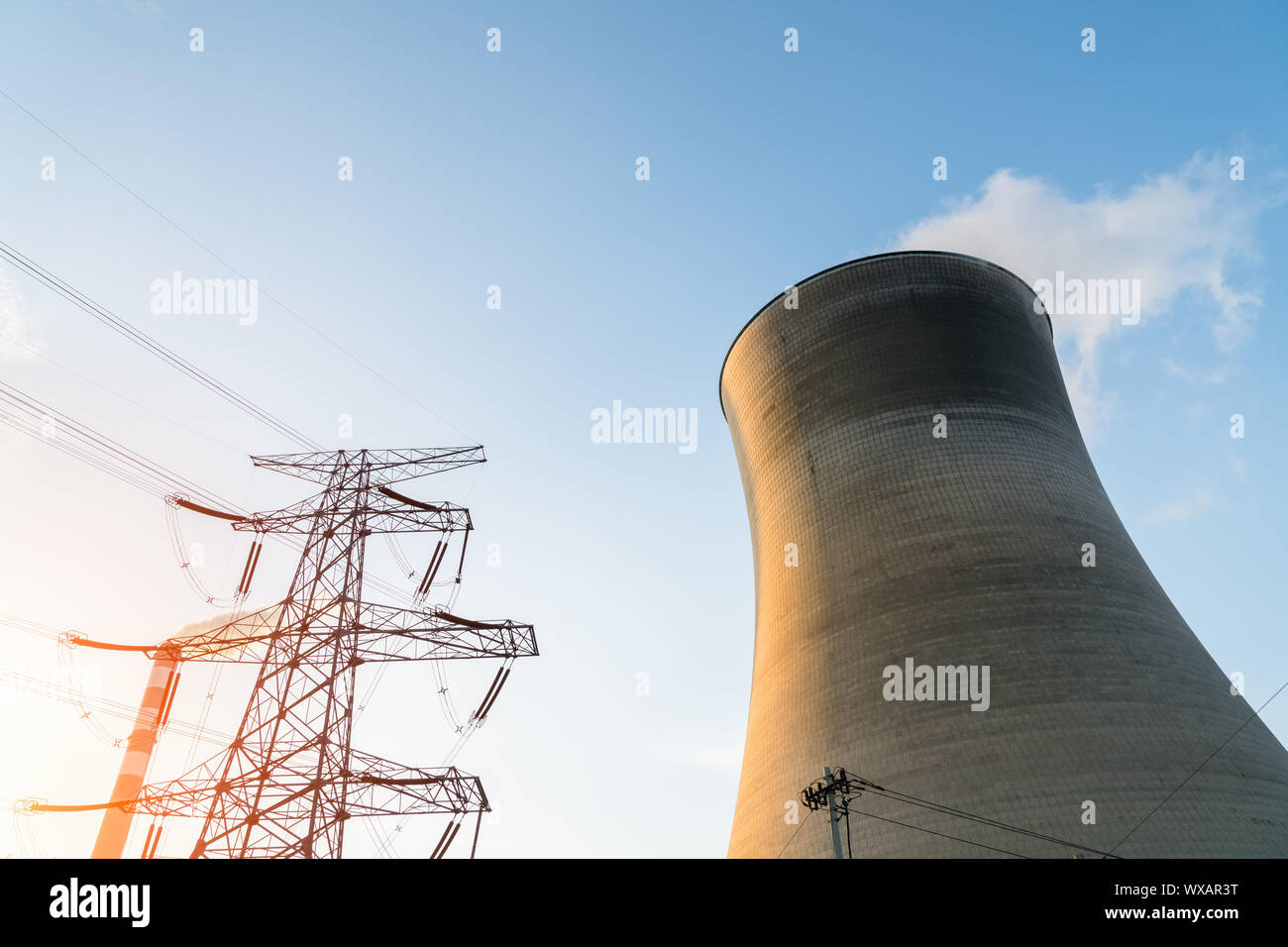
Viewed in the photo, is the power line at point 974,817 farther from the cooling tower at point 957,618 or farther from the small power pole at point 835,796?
the small power pole at point 835,796

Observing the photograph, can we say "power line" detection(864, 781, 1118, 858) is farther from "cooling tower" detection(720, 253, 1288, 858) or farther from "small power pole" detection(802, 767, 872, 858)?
"small power pole" detection(802, 767, 872, 858)

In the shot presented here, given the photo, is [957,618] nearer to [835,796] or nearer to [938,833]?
[938,833]

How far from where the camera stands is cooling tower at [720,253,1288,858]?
12734 mm

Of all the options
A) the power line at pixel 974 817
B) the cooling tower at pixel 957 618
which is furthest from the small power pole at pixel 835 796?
the power line at pixel 974 817

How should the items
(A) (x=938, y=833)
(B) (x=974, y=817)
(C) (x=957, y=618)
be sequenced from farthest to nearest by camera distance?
(C) (x=957, y=618)
(A) (x=938, y=833)
(B) (x=974, y=817)

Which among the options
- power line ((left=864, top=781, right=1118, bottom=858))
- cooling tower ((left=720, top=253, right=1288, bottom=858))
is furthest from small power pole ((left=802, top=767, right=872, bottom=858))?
power line ((left=864, top=781, right=1118, bottom=858))

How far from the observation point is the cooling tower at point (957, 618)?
41.8 ft

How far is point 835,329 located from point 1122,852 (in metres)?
10.7

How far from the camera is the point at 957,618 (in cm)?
1432

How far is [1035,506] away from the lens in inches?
609

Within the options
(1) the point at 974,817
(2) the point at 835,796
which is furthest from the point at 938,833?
(2) the point at 835,796

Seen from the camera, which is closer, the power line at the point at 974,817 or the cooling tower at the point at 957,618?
the power line at the point at 974,817
